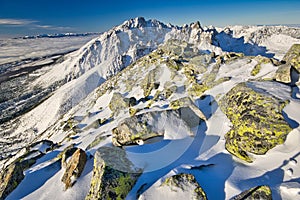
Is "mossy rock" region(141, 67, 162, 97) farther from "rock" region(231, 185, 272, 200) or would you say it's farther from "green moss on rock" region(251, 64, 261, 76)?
"rock" region(231, 185, 272, 200)

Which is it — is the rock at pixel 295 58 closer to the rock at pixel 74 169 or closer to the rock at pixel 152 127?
the rock at pixel 152 127

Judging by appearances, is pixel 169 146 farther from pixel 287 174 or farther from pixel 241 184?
pixel 287 174

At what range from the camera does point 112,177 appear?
1025cm

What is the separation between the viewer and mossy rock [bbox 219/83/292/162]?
11164 mm

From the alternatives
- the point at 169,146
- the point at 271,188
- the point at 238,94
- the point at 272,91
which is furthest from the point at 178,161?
the point at 272,91

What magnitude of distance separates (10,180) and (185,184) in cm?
1261

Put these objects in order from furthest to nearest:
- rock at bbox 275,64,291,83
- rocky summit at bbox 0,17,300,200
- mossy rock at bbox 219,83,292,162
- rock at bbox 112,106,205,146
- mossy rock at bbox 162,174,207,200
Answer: rock at bbox 275,64,291,83
rock at bbox 112,106,205,146
mossy rock at bbox 219,83,292,162
rocky summit at bbox 0,17,300,200
mossy rock at bbox 162,174,207,200

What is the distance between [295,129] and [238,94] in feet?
13.5

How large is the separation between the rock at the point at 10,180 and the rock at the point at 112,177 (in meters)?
7.17

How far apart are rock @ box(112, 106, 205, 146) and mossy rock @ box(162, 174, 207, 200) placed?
457cm

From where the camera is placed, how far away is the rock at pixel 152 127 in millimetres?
14194

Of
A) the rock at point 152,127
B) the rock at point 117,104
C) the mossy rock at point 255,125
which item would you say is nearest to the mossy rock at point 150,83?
the rock at point 117,104

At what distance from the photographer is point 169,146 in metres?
13.4

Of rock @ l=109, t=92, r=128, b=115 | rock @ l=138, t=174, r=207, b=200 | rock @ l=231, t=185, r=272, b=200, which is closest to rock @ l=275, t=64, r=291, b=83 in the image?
rock @ l=231, t=185, r=272, b=200
